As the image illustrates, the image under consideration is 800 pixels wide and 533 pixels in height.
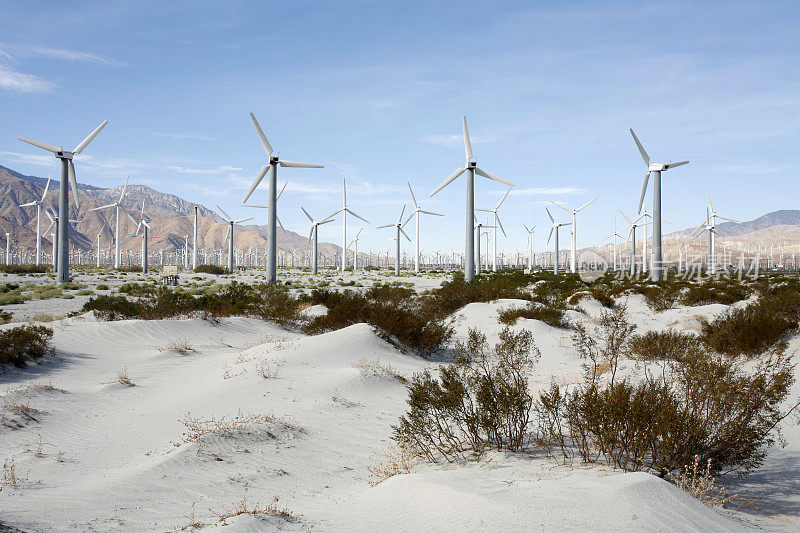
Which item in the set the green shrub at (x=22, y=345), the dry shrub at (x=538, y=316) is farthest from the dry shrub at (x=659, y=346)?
the green shrub at (x=22, y=345)

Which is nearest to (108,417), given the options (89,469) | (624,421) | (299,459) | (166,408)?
(166,408)

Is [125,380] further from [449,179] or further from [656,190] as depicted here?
[656,190]

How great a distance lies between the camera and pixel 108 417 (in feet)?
30.1

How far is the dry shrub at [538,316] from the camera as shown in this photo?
1938 centimetres

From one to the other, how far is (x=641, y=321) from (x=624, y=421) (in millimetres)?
17448

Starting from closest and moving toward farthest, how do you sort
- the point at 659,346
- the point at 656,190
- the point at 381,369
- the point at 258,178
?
the point at 381,369, the point at 659,346, the point at 258,178, the point at 656,190

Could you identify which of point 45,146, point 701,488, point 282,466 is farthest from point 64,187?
→ point 701,488

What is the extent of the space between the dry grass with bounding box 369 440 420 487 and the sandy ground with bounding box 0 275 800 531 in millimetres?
142

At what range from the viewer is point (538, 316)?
19859mm

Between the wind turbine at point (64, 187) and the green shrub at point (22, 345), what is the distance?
30904 millimetres

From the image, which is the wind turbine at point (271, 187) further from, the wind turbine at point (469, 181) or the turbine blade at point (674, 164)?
the turbine blade at point (674, 164)

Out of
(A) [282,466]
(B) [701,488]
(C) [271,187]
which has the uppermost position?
(C) [271,187]

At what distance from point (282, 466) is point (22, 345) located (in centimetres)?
918

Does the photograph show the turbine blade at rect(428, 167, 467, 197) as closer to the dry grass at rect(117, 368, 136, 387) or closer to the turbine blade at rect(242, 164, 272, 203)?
the turbine blade at rect(242, 164, 272, 203)
